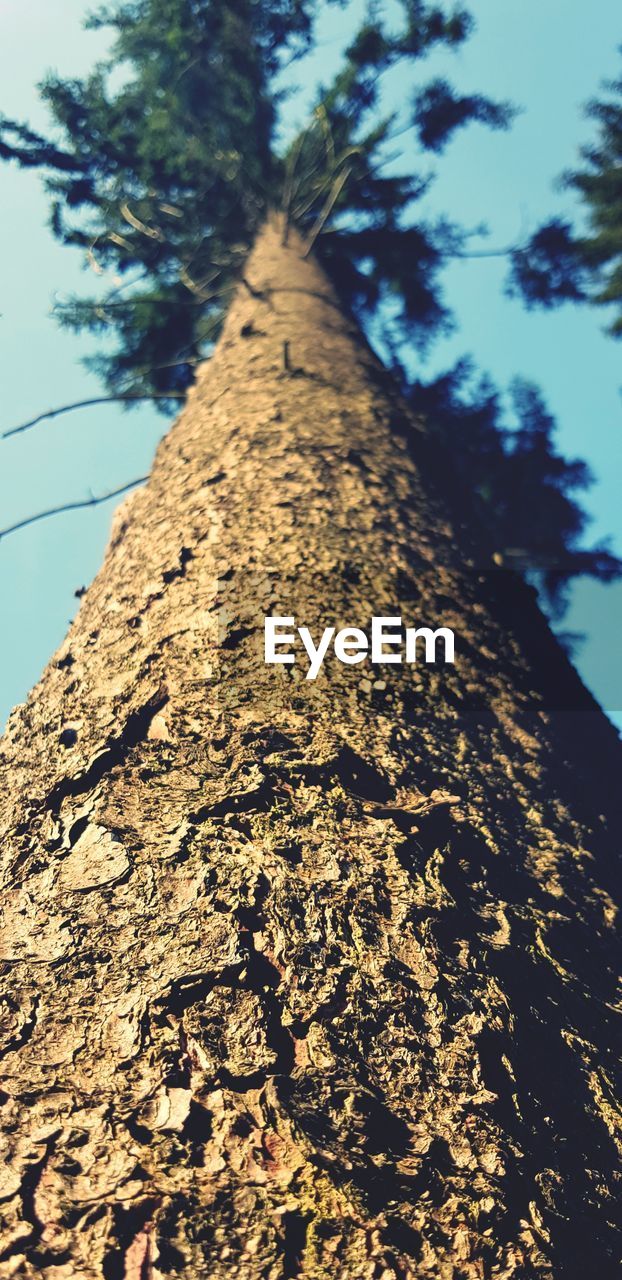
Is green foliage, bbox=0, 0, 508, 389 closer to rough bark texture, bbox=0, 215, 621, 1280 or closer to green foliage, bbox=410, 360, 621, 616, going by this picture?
green foliage, bbox=410, 360, 621, 616

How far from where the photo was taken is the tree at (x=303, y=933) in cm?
96

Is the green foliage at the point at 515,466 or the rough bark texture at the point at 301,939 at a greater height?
the green foliage at the point at 515,466

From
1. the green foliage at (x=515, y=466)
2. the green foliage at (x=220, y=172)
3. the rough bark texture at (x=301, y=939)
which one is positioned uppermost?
the green foliage at (x=220, y=172)

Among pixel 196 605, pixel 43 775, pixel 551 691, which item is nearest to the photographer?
pixel 43 775

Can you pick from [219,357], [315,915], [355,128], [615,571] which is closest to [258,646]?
[315,915]

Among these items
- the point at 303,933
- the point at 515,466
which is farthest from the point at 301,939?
the point at 515,466

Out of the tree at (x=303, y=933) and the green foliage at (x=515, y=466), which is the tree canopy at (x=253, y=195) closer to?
the green foliage at (x=515, y=466)

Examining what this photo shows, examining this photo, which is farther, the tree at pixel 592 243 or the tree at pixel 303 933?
the tree at pixel 592 243

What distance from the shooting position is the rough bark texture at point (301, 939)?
3.15ft

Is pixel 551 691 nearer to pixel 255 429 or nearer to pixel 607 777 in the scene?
pixel 607 777

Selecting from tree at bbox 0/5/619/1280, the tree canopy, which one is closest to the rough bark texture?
tree at bbox 0/5/619/1280

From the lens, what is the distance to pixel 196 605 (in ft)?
6.44

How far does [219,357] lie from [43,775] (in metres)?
2.55

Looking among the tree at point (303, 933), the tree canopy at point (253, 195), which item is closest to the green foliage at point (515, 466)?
the tree canopy at point (253, 195)
